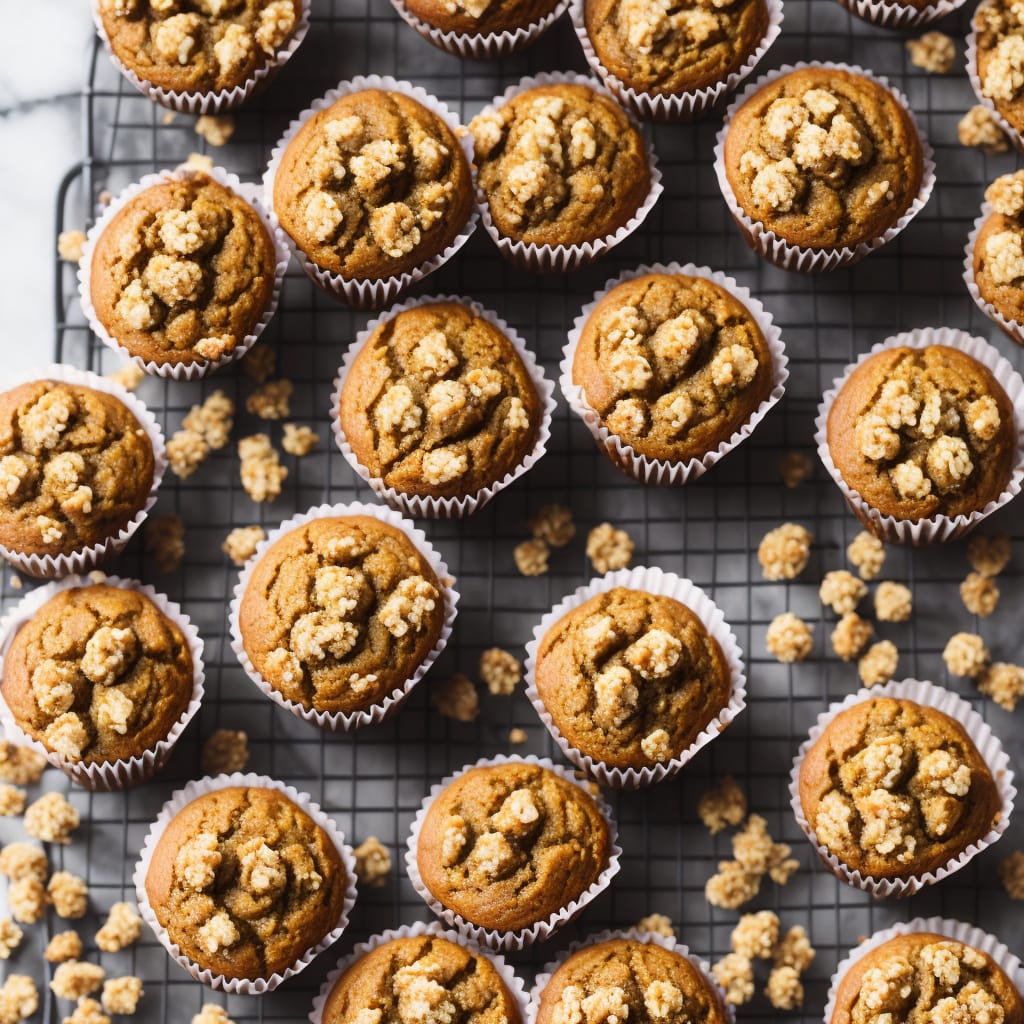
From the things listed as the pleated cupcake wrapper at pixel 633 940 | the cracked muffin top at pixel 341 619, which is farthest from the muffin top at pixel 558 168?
the pleated cupcake wrapper at pixel 633 940

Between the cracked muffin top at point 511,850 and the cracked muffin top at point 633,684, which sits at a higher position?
the cracked muffin top at point 633,684

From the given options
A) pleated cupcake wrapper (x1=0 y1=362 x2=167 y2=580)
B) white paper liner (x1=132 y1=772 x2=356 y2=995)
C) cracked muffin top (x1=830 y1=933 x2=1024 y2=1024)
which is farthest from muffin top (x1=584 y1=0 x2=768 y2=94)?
cracked muffin top (x1=830 y1=933 x2=1024 y2=1024)

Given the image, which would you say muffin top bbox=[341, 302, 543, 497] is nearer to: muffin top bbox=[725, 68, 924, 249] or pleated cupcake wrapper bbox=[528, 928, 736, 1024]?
muffin top bbox=[725, 68, 924, 249]

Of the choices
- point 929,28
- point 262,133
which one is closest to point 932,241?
point 929,28

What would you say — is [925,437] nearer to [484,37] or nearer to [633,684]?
Answer: [633,684]

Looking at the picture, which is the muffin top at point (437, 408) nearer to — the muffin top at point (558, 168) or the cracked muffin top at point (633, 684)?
the muffin top at point (558, 168)
